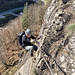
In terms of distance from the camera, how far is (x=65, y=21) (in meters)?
7.43

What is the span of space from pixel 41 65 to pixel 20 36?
9.11 ft

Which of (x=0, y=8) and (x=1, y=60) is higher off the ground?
(x=0, y=8)

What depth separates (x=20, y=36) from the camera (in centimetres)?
585

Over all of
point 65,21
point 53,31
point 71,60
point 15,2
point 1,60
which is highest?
point 15,2

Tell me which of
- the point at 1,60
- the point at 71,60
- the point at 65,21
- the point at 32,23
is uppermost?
the point at 65,21

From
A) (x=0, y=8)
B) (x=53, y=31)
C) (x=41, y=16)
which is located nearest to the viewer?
(x=53, y=31)

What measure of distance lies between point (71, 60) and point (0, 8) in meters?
58.4

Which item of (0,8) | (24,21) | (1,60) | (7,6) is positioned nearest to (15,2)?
(7,6)

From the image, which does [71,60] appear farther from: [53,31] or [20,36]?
[20,36]

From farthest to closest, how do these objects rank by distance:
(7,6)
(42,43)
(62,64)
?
1. (7,6)
2. (42,43)
3. (62,64)

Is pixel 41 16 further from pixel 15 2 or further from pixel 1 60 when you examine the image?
pixel 15 2

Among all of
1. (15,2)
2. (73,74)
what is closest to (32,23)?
(73,74)

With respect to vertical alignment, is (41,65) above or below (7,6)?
below

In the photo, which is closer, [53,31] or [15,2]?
[53,31]
